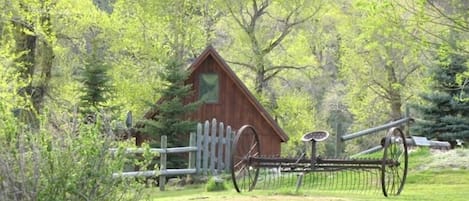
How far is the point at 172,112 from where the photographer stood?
21391mm

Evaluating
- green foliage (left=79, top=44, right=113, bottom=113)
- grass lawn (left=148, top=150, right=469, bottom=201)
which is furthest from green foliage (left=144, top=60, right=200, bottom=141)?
grass lawn (left=148, top=150, right=469, bottom=201)

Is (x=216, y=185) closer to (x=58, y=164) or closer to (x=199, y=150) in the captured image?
(x=199, y=150)

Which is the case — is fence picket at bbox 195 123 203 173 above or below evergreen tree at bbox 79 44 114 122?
below

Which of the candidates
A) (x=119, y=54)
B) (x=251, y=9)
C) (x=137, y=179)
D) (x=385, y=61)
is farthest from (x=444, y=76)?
(x=137, y=179)

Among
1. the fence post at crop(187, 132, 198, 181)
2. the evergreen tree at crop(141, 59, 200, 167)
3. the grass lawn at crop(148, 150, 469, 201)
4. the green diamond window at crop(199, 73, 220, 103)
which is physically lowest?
the grass lawn at crop(148, 150, 469, 201)

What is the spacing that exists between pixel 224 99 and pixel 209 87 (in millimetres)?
740

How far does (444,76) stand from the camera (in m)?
24.4

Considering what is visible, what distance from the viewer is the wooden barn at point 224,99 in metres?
24.9

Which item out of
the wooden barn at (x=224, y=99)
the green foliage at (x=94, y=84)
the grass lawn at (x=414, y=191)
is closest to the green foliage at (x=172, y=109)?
the green foliage at (x=94, y=84)

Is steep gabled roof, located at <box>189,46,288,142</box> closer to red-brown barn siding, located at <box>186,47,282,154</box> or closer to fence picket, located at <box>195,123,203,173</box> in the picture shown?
red-brown barn siding, located at <box>186,47,282,154</box>

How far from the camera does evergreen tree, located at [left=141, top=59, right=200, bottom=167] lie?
20.9m

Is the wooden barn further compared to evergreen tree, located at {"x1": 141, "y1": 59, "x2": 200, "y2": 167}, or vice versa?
the wooden barn

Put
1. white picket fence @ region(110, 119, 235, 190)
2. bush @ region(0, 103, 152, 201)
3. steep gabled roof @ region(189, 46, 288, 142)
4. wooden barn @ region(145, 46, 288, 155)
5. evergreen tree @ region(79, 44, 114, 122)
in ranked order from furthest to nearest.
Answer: wooden barn @ region(145, 46, 288, 155) < steep gabled roof @ region(189, 46, 288, 142) < evergreen tree @ region(79, 44, 114, 122) < white picket fence @ region(110, 119, 235, 190) < bush @ region(0, 103, 152, 201)

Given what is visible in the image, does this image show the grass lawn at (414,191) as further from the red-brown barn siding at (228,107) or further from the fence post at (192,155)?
Result: the red-brown barn siding at (228,107)
